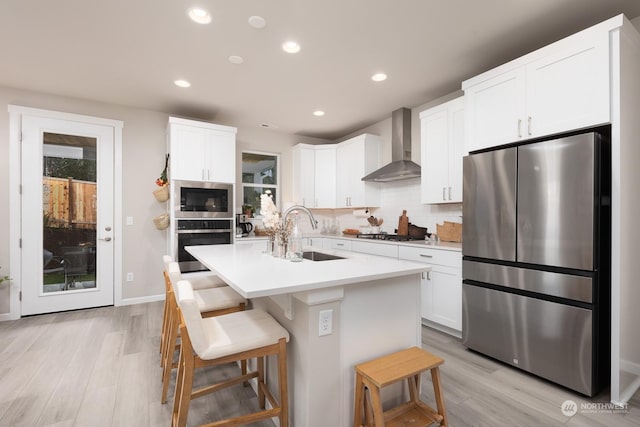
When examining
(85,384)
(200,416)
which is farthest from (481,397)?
(85,384)

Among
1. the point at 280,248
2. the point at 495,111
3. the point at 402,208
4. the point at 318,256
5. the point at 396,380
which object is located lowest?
the point at 396,380

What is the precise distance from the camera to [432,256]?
10.2 ft

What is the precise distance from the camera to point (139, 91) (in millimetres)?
3559

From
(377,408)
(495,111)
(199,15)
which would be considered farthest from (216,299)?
(495,111)

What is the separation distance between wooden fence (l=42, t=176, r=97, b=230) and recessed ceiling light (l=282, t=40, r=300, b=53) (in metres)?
3.10

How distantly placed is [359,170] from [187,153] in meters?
2.47

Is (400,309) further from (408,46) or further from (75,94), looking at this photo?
(75,94)

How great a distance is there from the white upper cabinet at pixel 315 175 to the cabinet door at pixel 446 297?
2.42 meters

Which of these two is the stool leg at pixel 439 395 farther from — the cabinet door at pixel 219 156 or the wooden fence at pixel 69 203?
the wooden fence at pixel 69 203

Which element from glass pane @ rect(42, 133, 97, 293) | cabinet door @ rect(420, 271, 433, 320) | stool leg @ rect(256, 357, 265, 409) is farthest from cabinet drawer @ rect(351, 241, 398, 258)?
glass pane @ rect(42, 133, 97, 293)

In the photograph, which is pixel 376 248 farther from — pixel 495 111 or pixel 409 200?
pixel 495 111

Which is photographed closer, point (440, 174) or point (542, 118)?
point (542, 118)

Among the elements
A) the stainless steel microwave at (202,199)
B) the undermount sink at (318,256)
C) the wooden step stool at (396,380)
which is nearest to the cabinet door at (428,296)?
the undermount sink at (318,256)

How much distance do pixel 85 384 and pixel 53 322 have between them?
1.83 m
